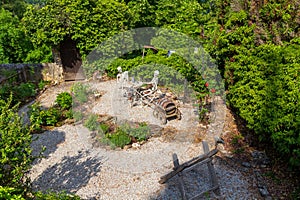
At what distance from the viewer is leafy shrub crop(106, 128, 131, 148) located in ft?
19.6

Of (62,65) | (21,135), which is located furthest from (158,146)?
(62,65)

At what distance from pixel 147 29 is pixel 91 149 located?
24.1ft

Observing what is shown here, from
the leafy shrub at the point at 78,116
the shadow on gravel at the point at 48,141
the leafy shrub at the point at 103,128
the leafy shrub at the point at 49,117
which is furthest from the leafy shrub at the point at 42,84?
the leafy shrub at the point at 103,128

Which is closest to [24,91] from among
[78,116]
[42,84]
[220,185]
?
[42,84]

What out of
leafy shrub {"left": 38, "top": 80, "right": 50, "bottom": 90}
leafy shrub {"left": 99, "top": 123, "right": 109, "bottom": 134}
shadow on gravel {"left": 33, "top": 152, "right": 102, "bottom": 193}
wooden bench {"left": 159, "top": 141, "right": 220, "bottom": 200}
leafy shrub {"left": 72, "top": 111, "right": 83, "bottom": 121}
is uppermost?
wooden bench {"left": 159, "top": 141, "right": 220, "bottom": 200}

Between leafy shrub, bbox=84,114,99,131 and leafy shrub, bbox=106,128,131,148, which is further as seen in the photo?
leafy shrub, bbox=84,114,99,131

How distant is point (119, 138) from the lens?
6023mm

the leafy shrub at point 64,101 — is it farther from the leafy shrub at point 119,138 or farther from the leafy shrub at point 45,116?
the leafy shrub at point 119,138

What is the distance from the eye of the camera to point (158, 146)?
6.08 meters

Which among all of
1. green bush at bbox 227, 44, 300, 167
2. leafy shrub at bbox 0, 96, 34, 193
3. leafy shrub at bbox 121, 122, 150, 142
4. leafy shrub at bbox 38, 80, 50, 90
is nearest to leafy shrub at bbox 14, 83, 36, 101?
leafy shrub at bbox 38, 80, 50, 90

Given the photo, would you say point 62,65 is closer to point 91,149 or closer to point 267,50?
point 91,149

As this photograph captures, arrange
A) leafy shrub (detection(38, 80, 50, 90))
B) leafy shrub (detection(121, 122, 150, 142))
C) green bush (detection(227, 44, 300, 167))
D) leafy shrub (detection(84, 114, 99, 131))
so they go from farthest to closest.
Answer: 1. leafy shrub (detection(38, 80, 50, 90))
2. leafy shrub (detection(84, 114, 99, 131))
3. leafy shrub (detection(121, 122, 150, 142))
4. green bush (detection(227, 44, 300, 167))

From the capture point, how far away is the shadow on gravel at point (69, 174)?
4.83m

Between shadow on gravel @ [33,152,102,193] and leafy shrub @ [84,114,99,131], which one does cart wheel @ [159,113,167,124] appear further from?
shadow on gravel @ [33,152,102,193]
